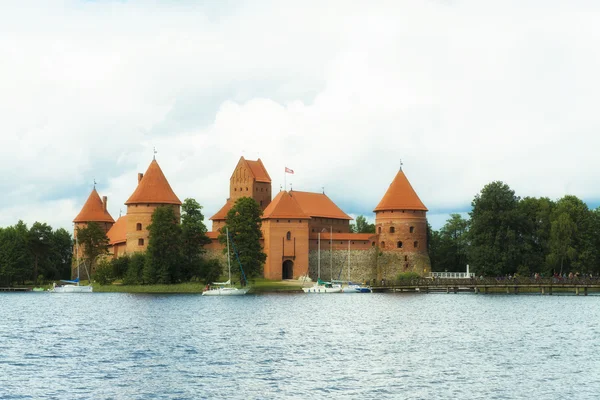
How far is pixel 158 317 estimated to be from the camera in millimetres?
Result: 41125

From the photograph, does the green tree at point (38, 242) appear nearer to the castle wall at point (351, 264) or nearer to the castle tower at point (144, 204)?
the castle tower at point (144, 204)

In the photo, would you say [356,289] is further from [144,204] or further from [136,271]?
[144,204]

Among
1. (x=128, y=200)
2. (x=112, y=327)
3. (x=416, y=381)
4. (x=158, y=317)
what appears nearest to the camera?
(x=416, y=381)

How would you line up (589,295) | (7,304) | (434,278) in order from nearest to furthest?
(7,304) → (589,295) → (434,278)

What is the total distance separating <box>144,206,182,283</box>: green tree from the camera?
60.9 meters

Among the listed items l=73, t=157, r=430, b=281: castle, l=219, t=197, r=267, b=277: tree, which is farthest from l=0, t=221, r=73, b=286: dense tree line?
l=219, t=197, r=267, b=277: tree

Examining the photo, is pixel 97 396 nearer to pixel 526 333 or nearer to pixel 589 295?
pixel 526 333

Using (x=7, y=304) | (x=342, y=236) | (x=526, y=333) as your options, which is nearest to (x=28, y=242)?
(x=7, y=304)

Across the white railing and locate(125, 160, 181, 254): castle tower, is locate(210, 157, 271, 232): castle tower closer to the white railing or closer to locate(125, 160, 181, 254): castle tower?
locate(125, 160, 181, 254): castle tower

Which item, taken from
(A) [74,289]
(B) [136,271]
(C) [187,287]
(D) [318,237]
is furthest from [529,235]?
(A) [74,289]

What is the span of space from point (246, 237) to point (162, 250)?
18.9 feet

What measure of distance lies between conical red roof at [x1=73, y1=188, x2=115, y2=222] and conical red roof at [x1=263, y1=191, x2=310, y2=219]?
62.4ft

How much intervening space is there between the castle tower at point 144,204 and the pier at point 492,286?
16.7 metres

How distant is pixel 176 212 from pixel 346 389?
48428 mm
